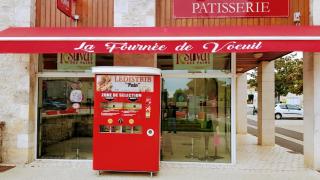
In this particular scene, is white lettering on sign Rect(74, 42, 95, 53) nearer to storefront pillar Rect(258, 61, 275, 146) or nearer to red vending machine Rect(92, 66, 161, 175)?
red vending machine Rect(92, 66, 161, 175)

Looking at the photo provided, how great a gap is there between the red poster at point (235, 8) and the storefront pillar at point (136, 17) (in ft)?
2.64

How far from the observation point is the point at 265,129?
14.0 metres

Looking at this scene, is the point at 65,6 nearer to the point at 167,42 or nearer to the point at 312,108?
the point at 167,42

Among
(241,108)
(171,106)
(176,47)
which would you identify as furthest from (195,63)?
(241,108)

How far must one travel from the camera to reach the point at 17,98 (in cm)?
920

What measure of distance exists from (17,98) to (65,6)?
7.95ft

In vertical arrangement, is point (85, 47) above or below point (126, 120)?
above

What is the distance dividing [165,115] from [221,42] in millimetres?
2639

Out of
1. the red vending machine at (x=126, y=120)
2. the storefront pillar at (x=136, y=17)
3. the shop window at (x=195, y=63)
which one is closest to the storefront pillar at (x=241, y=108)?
the shop window at (x=195, y=63)

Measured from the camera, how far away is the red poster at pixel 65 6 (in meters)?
8.20

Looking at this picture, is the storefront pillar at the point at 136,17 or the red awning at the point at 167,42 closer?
the red awning at the point at 167,42

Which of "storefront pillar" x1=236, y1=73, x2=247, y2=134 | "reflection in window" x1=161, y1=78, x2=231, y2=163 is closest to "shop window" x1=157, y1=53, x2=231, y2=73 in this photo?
"reflection in window" x1=161, y1=78, x2=231, y2=163

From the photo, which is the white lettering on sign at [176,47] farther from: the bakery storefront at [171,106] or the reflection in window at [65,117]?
the reflection in window at [65,117]

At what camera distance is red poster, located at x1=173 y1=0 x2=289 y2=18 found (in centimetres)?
915
